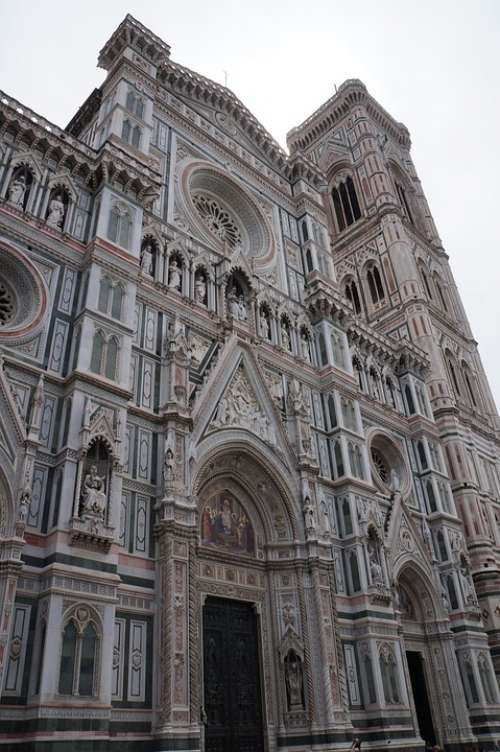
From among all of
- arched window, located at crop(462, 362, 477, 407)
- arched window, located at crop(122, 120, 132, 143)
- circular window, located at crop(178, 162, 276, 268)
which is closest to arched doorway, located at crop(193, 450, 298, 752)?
circular window, located at crop(178, 162, 276, 268)

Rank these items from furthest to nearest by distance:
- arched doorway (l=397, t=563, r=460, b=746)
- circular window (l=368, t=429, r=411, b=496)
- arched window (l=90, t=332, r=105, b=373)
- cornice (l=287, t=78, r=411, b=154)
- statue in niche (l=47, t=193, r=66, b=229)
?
1. cornice (l=287, t=78, r=411, b=154)
2. circular window (l=368, t=429, r=411, b=496)
3. arched doorway (l=397, t=563, r=460, b=746)
4. statue in niche (l=47, t=193, r=66, b=229)
5. arched window (l=90, t=332, r=105, b=373)

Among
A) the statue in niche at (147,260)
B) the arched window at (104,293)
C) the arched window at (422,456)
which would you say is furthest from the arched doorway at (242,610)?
the arched window at (422,456)

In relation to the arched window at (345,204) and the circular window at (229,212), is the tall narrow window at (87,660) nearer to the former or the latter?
the circular window at (229,212)

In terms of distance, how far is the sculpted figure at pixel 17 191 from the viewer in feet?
49.3

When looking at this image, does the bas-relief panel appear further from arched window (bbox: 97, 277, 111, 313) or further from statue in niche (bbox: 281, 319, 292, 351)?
statue in niche (bbox: 281, 319, 292, 351)

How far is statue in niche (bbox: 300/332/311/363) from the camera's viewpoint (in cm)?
2133

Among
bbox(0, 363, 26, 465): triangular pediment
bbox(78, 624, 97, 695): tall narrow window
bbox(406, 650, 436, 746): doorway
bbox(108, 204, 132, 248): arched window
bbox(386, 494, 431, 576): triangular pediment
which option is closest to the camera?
bbox(78, 624, 97, 695): tall narrow window

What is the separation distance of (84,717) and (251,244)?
17.1m

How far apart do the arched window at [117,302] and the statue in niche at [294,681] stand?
9.34 meters

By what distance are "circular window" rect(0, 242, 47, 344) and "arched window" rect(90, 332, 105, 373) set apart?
126 centimetres

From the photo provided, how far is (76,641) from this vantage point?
1094 cm

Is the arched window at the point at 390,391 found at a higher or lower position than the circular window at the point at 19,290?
higher

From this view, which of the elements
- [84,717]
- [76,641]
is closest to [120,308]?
[76,641]

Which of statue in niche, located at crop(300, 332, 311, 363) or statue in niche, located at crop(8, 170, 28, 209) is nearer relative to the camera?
statue in niche, located at crop(8, 170, 28, 209)
